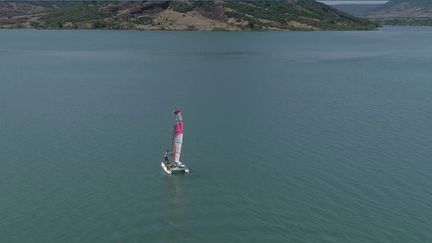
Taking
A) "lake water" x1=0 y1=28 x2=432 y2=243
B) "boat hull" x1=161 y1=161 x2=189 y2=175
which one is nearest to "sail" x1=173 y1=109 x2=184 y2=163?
"boat hull" x1=161 y1=161 x2=189 y2=175

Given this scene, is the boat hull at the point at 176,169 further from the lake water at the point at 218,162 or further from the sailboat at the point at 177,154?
the lake water at the point at 218,162

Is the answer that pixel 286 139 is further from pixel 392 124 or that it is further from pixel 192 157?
pixel 392 124

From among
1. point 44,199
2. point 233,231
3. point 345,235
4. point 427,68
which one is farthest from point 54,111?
point 427,68

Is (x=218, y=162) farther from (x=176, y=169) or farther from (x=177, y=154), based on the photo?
(x=176, y=169)

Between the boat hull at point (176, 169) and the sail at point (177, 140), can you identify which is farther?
the sail at point (177, 140)

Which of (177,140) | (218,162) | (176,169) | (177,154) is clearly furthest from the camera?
(218,162)

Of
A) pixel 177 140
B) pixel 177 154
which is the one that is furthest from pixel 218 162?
pixel 177 140

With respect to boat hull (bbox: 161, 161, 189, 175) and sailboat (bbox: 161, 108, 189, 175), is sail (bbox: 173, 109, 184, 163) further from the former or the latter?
boat hull (bbox: 161, 161, 189, 175)

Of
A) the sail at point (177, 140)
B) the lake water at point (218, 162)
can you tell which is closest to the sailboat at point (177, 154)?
the sail at point (177, 140)
